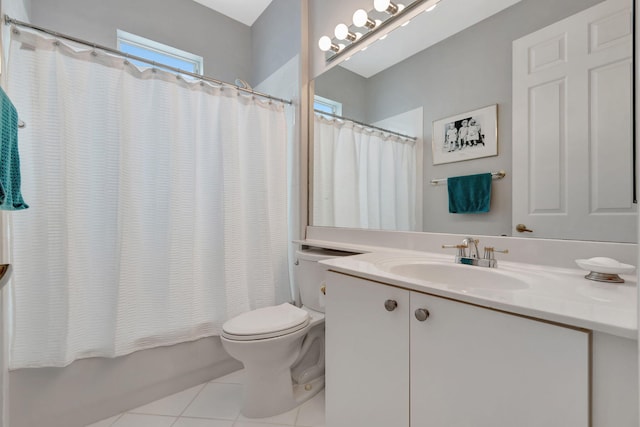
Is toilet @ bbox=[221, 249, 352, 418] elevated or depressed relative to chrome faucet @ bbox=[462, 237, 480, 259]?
depressed

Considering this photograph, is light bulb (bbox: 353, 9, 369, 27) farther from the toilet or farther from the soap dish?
the soap dish

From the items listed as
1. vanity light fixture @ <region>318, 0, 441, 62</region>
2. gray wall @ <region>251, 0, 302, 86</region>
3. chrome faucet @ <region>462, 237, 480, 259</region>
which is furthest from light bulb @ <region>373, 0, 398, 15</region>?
chrome faucet @ <region>462, 237, 480, 259</region>

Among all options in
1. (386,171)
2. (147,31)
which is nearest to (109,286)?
(386,171)

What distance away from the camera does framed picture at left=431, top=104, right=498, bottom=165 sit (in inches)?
43.3

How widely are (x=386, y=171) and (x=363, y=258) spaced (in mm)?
647

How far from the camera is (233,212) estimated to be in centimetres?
168

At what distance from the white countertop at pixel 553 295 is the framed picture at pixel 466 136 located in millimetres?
477

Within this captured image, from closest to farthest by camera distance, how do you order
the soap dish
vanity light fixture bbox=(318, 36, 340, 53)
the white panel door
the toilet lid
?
the soap dish, the white panel door, the toilet lid, vanity light fixture bbox=(318, 36, 340, 53)

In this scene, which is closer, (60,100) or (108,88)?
(60,100)

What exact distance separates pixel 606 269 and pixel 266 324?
1233mm

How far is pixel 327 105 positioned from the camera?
72.9 inches

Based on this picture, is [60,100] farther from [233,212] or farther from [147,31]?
[147,31]

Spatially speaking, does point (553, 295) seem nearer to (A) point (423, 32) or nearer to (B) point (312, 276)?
(B) point (312, 276)

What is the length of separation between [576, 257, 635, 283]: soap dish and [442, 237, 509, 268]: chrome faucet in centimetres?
23
